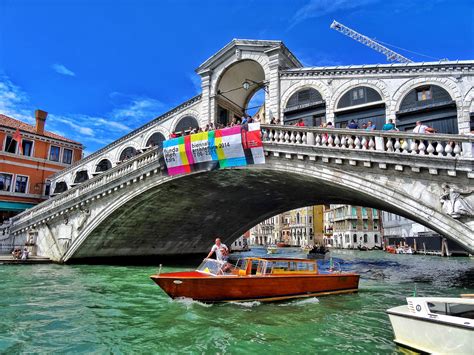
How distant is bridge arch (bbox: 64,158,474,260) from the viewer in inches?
440

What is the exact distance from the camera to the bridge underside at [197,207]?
16.5 metres

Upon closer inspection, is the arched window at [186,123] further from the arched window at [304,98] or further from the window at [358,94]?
the window at [358,94]

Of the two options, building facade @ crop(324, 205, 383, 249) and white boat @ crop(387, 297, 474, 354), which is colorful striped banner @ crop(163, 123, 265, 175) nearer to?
white boat @ crop(387, 297, 474, 354)

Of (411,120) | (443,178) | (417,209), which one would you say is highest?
→ (411,120)

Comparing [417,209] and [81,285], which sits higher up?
[417,209]

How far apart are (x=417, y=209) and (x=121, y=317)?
893 centimetres

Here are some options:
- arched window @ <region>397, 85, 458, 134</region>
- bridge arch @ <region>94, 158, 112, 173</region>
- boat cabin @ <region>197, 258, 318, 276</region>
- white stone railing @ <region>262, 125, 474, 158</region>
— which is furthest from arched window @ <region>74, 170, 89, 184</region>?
arched window @ <region>397, 85, 458, 134</region>

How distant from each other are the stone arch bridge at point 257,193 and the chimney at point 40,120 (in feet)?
31.0

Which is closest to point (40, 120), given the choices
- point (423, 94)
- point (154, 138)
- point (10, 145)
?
point (10, 145)

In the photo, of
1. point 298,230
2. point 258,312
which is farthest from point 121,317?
point 298,230

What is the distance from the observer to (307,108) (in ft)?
55.1

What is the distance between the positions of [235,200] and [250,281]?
12591mm

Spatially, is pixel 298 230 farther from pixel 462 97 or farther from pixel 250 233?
pixel 462 97

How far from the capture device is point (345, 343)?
670 centimetres
